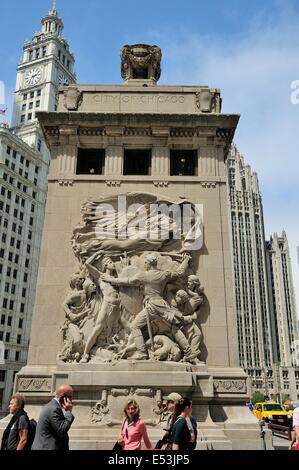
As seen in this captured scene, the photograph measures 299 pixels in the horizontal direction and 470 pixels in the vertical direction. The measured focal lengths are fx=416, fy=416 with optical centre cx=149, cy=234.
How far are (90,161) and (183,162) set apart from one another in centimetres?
425

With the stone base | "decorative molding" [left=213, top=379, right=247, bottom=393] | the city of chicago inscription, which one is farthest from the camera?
the city of chicago inscription

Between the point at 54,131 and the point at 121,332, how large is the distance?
375 inches

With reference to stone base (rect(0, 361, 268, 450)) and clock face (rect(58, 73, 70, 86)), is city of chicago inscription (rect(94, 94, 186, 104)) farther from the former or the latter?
clock face (rect(58, 73, 70, 86))

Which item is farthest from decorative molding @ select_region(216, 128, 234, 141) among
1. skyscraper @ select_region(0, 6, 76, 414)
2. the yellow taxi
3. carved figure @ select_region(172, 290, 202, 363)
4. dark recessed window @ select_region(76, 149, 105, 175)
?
skyscraper @ select_region(0, 6, 76, 414)

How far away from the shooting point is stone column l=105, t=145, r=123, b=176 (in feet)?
59.5

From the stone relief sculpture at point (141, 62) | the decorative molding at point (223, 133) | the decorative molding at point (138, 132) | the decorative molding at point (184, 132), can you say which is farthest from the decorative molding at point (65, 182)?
the stone relief sculpture at point (141, 62)

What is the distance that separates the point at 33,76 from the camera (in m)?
101

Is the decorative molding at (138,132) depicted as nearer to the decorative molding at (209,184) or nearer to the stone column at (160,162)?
the stone column at (160,162)

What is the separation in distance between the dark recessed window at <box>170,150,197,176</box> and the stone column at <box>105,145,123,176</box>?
2.32 metres

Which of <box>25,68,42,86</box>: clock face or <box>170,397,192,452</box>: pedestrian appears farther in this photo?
<box>25,68,42,86</box>: clock face

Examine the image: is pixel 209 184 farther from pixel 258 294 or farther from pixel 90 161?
pixel 258 294
